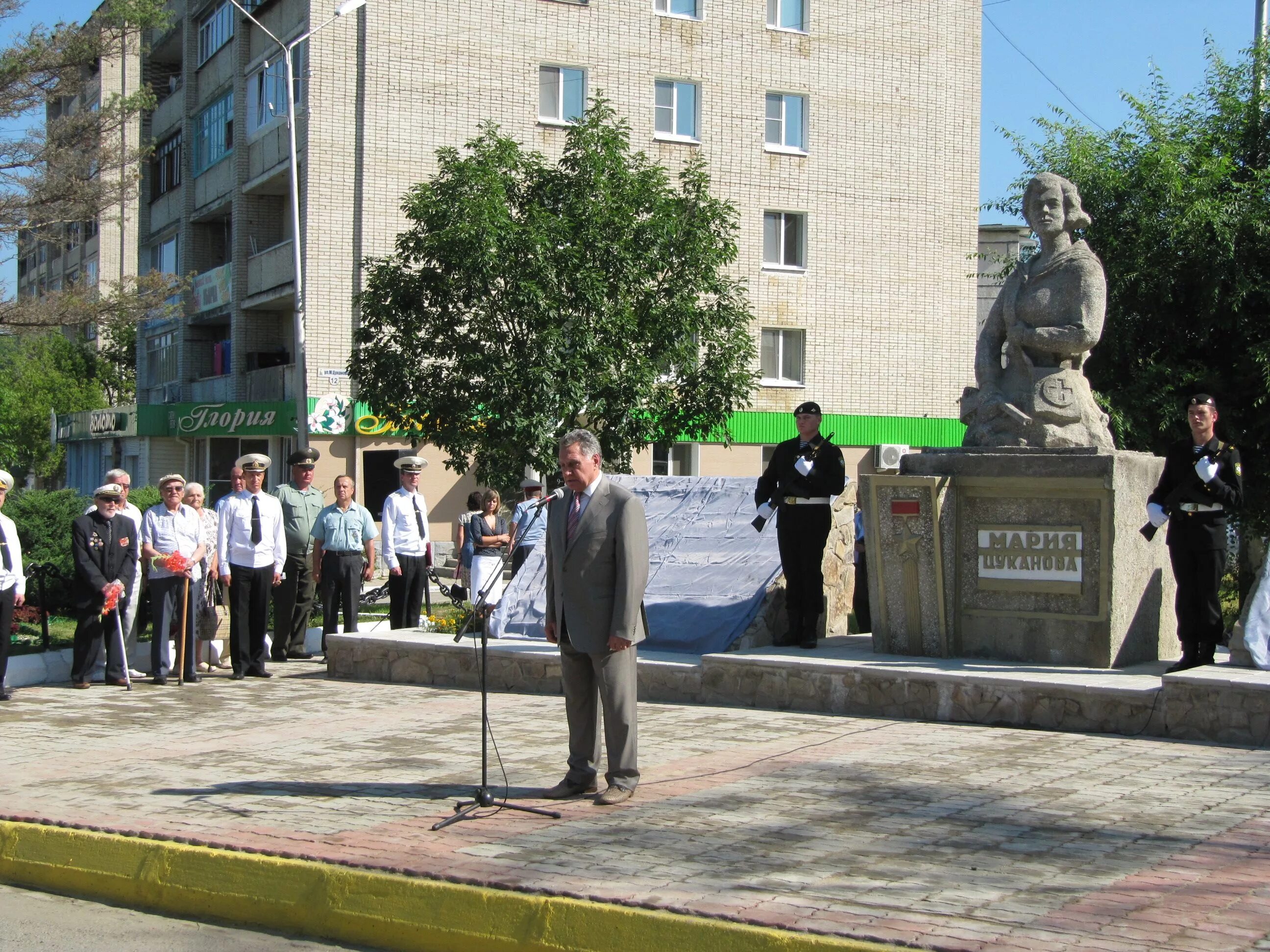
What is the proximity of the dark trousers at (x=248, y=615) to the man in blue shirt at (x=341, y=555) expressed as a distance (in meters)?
0.80

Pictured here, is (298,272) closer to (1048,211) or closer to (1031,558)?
(1048,211)

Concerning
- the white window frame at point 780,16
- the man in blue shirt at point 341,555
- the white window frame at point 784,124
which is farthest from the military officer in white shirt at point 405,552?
the white window frame at point 780,16

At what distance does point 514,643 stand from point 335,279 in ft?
74.6

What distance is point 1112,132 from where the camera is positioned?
19344mm

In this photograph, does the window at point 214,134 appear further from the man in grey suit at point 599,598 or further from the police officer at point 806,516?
the man in grey suit at point 599,598

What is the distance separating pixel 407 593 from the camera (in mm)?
14461

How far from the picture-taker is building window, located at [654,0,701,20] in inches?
1447

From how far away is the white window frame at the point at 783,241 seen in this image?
37.8m

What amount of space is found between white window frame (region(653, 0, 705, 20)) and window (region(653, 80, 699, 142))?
5.26ft

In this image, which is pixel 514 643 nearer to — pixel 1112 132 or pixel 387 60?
pixel 1112 132

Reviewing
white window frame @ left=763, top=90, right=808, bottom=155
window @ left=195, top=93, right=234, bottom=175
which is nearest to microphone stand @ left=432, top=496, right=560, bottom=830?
white window frame @ left=763, top=90, right=808, bottom=155

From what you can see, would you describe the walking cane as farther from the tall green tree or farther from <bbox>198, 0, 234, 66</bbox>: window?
<bbox>198, 0, 234, 66</bbox>: window

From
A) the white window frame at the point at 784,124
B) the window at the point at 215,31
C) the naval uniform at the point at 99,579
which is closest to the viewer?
the naval uniform at the point at 99,579

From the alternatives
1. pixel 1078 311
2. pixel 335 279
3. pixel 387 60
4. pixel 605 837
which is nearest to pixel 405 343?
pixel 335 279
